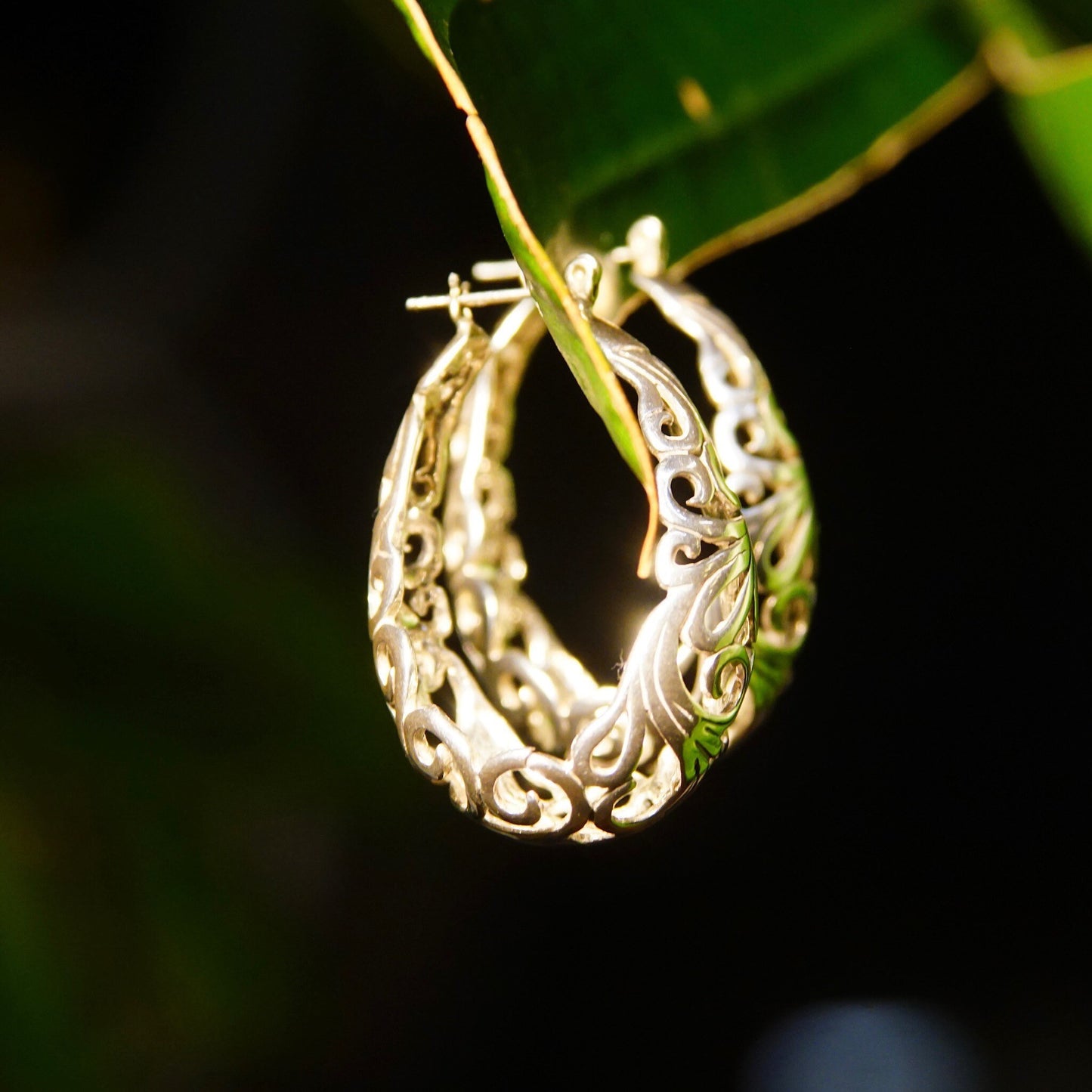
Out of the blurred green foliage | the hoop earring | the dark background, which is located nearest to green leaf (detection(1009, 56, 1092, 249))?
the hoop earring

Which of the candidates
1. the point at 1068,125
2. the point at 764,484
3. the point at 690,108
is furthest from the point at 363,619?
the point at 1068,125

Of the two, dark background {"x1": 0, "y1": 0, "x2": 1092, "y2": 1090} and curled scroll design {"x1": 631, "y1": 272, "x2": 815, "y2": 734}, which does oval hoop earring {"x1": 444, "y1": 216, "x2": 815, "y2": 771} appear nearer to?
curled scroll design {"x1": 631, "y1": 272, "x2": 815, "y2": 734}

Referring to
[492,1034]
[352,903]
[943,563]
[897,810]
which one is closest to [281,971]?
[352,903]

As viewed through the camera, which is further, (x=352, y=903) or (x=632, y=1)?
(x=352, y=903)

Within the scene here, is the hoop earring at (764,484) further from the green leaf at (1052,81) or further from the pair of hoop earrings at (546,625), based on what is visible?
the green leaf at (1052,81)

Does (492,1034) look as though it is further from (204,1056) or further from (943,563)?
(943,563)

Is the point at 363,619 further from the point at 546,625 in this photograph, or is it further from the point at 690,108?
the point at 690,108
